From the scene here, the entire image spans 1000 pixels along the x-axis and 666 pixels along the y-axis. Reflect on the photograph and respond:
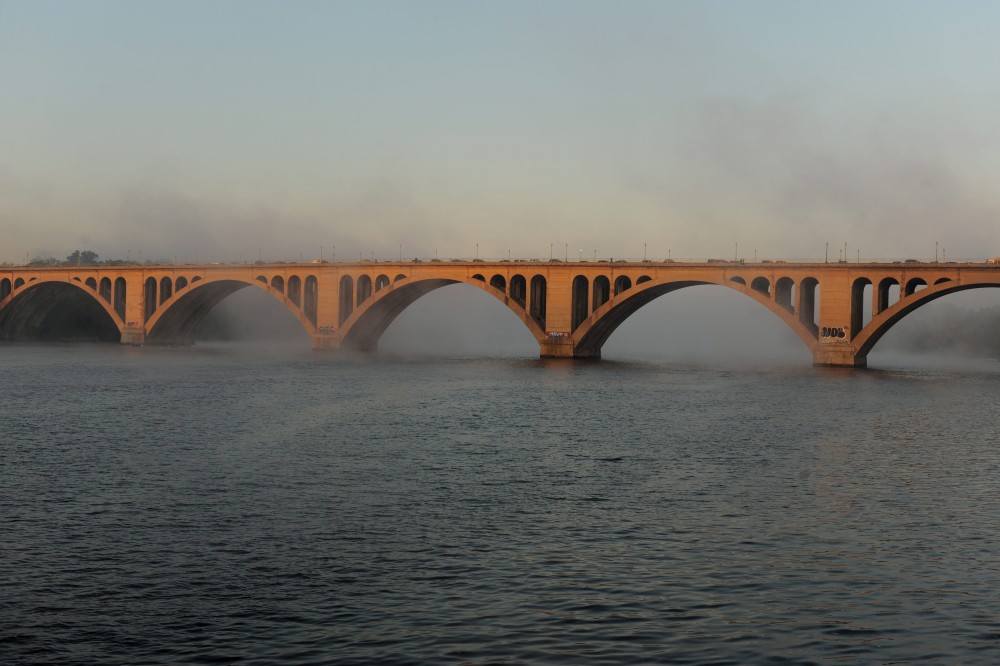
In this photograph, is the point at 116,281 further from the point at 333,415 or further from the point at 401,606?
the point at 401,606

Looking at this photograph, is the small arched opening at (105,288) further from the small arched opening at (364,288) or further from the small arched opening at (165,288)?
the small arched opening at (364,288)

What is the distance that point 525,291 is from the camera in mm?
137750

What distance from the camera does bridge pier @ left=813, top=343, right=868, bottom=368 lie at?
115m

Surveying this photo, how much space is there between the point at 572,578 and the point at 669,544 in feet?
14.0

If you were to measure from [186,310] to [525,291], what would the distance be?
5793 cm

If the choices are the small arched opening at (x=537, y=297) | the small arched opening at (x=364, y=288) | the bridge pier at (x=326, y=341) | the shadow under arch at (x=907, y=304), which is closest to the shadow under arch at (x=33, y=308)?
the bridge pier at (x=326, y=341)

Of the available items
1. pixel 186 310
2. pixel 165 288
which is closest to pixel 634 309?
pixel 186 310

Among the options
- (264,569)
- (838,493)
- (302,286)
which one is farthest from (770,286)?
(264,569)

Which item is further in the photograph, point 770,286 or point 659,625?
point 770,286

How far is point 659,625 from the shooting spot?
63.6ft

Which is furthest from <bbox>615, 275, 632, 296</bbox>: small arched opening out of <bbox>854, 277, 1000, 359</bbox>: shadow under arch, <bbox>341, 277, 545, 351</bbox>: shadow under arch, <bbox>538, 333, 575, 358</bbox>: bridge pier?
<bbox>854, 277, 1000, 359</bbox>: shadow under arch

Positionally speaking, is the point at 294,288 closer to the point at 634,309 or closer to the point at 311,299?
the point at 311,299

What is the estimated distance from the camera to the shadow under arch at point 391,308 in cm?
13312

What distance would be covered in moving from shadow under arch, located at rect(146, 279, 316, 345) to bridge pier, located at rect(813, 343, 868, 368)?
240 ft
